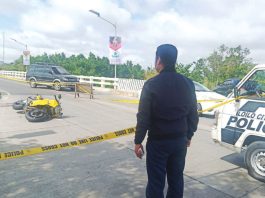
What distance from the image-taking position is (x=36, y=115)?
31.2 feet

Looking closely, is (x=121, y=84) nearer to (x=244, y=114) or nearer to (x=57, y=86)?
(x=57, y=86)

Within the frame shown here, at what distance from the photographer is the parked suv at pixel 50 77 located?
22.6 metres

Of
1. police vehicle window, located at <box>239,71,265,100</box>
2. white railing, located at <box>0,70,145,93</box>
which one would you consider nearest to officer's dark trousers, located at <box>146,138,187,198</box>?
police vehicle window, located at <box>239,71,265,100</box>

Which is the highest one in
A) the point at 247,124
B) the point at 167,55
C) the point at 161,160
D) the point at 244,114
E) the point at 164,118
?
the point at 167,55

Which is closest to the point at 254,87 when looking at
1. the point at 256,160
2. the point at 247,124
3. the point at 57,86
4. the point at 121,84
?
the point at 247,124

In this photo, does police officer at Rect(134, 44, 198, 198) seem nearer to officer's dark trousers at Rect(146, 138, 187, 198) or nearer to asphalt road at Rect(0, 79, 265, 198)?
officer's dark trousers at Rect(146, 138, 187, 198)

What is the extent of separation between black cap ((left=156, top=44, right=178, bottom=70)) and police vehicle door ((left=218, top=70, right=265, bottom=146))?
8.17ft

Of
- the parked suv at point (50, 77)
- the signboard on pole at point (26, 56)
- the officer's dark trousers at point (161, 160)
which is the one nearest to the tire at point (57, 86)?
the parked suv at point (50, 77)

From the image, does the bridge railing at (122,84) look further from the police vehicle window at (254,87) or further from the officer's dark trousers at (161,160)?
the officer's dark trousers at (161,160)

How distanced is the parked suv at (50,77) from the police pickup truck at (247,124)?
17.7 metres

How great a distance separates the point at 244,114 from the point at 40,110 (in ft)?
22.5

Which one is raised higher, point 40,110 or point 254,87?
Result: point 254,87

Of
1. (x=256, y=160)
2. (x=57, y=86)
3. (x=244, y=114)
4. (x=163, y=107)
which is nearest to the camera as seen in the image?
(x=163, y=107)

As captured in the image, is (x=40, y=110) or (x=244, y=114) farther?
(x=40, y=110)
